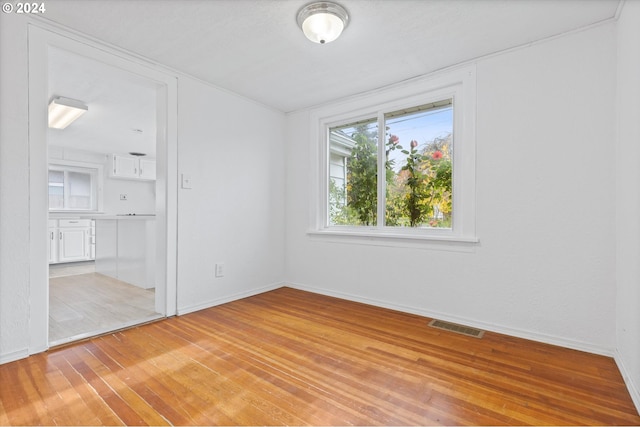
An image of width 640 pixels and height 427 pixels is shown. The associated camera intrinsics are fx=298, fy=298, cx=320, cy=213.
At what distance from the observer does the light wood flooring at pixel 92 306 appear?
8.01 ft

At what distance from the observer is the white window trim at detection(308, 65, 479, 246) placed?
8.58ft

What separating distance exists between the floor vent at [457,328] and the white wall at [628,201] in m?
0.82

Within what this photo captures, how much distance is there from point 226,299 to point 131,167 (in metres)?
4.88

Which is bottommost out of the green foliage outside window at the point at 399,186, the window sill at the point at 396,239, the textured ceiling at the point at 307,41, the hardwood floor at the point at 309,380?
the hardwood floor at the point at 309,380

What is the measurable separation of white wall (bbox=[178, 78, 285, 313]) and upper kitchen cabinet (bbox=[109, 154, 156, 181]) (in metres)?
4.35

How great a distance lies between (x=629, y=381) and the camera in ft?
5.41

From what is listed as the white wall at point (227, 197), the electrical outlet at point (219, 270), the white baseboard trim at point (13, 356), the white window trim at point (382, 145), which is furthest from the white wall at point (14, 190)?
the white window trim at point (382, 145)

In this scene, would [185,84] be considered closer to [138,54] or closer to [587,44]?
[138,54]

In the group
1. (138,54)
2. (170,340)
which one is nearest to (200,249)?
(170,340)

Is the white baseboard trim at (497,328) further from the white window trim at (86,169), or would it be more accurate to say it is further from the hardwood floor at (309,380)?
the white window trim at (86,169)

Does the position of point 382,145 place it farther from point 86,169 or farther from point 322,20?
point 86,169

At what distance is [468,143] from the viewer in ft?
8.60

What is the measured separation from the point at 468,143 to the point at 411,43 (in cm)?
97

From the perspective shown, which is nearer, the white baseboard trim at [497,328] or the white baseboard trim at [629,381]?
the white baseboard trim at [629,381]
